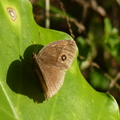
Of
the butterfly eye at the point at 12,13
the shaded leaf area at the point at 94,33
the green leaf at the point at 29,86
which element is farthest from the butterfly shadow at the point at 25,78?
the shaded leaf area at the point at 94,33

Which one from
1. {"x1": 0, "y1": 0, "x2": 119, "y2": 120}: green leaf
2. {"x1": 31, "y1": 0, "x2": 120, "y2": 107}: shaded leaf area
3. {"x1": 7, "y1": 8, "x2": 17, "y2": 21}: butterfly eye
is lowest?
{"x1": 31, "y1": 0, "x2": 120, "y2": 107}: shaded leaf area

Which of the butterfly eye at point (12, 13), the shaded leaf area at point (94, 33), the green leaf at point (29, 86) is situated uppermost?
the butterfly eye at point (12, 13)

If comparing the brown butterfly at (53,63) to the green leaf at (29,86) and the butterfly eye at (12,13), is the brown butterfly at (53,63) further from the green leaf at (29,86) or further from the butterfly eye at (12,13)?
the butterfly eye at (12,13)

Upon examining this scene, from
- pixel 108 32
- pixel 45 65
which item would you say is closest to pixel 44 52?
pixel 45 65

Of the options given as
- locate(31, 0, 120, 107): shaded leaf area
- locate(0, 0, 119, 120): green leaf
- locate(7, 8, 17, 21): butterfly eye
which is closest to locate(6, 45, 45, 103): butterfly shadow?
locate(0, 0, 119, 120): green leaf

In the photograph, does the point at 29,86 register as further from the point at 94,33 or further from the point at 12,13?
the point at 94,33

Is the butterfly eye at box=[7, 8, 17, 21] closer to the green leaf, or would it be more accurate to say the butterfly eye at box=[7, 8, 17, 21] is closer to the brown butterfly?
the green leaf

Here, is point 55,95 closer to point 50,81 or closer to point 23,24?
point 50,81
